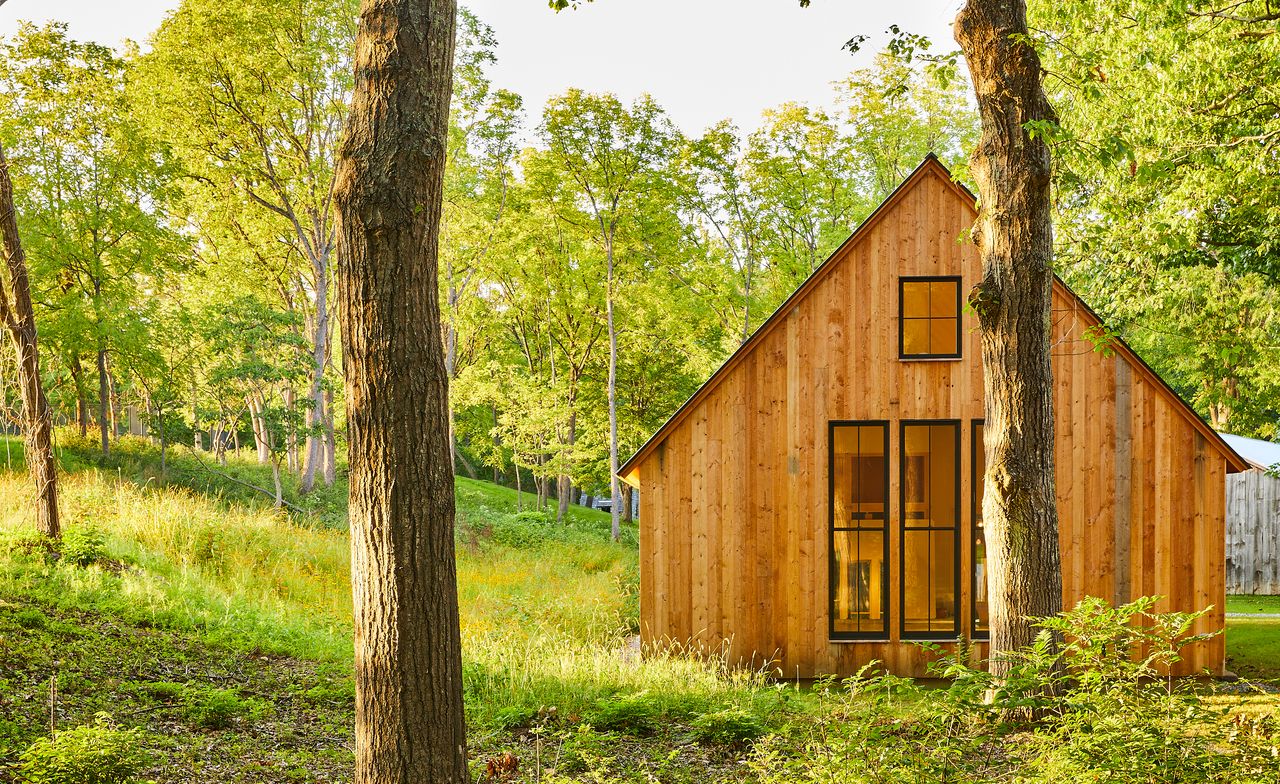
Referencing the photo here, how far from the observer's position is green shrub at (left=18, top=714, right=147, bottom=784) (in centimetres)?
382

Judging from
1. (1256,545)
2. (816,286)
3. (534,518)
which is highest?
(816,286)

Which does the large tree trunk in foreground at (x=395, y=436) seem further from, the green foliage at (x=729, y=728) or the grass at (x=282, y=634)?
the green foliage at (x=729, y=728)

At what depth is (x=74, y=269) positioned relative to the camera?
A: 17.2m

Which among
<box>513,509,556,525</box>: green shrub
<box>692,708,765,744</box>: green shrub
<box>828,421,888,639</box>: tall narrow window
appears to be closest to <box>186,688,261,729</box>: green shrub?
<box>692,708,765,744</box>: green shrub

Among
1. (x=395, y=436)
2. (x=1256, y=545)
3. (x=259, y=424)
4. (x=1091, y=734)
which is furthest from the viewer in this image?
(x=259, y=424)

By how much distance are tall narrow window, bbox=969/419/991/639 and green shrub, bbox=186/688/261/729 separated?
8211mm

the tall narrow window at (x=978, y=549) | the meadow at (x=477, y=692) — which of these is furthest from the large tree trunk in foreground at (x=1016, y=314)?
the tall narrow window at (x=978, y=549)

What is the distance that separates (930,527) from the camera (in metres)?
10.4

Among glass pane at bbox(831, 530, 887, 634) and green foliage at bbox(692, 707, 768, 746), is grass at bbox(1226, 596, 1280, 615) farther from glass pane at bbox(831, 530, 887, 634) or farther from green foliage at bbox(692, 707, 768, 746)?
green foliage at bbox(692, 707, 768, 746)

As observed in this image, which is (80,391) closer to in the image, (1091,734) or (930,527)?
(930,527)

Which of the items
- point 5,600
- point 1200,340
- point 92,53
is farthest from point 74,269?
point 1200,340

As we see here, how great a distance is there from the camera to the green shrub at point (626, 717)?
6516mm

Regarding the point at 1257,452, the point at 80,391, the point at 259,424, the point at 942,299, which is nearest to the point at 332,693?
the point at 942,299

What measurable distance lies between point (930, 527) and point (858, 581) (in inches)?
45.6
